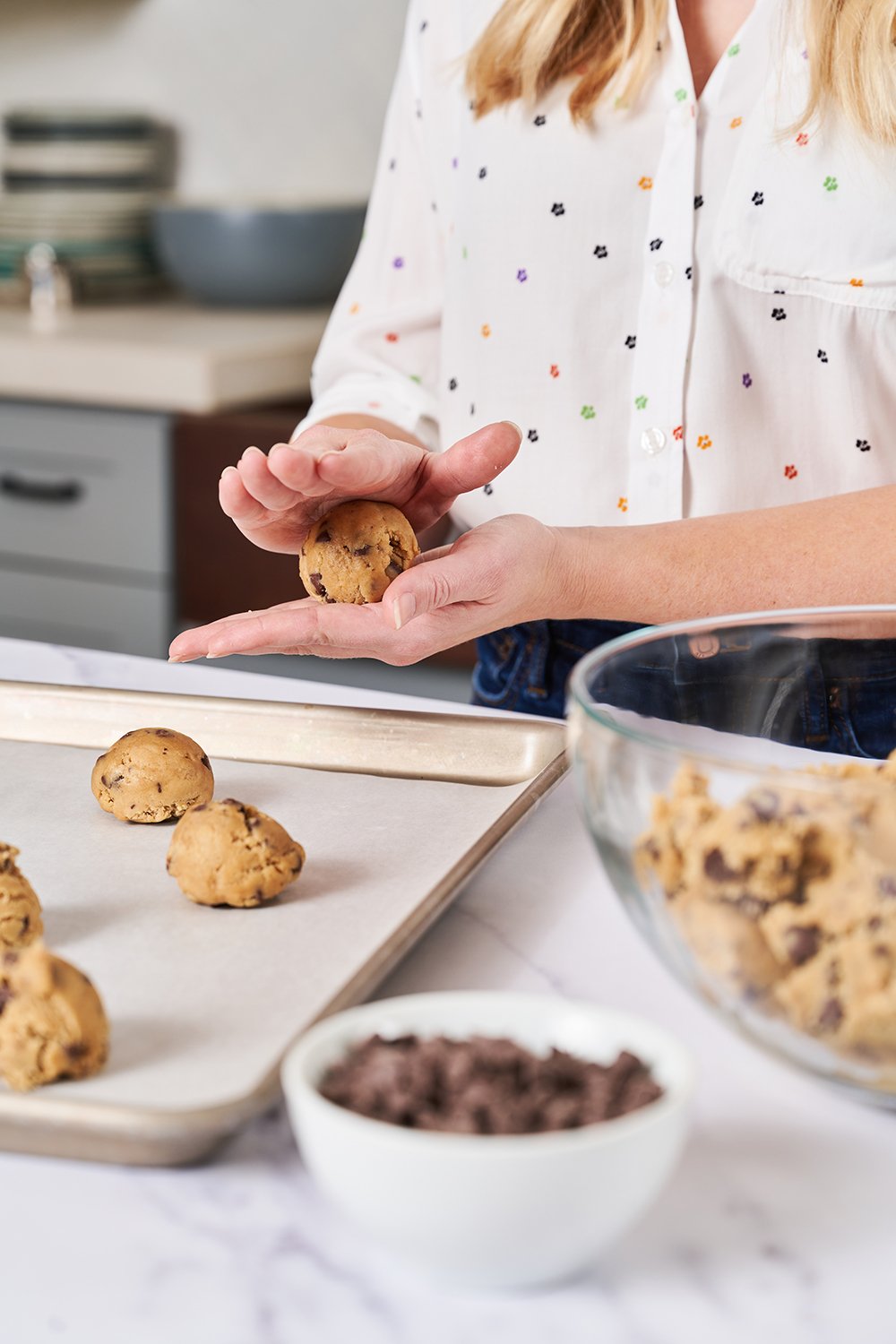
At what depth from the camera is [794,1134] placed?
22.6 inches

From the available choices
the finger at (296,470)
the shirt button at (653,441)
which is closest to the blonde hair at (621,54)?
the shirt button at (653,441)

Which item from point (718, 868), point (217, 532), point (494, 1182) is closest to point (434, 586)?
point (718, 868)

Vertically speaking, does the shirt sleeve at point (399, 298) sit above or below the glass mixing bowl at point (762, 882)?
above

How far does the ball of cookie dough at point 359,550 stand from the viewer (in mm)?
944

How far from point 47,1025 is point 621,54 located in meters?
0.92

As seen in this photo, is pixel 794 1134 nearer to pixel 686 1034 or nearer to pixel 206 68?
pixel 686 1034

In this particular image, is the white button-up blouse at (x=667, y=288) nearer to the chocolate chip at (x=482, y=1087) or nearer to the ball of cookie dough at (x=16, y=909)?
the ball of cookie dough at (x=16, y=909)

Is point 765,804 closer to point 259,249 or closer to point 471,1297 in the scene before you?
point 471,1297

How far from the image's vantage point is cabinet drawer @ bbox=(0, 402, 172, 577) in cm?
231

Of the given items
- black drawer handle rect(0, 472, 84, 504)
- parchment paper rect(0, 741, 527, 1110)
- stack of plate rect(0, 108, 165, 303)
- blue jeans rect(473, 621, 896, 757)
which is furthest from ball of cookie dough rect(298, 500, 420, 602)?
stack of plate rect(0, 108, 165, 303)

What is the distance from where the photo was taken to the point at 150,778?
866 mm

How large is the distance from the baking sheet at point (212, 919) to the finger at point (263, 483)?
159 millimetres

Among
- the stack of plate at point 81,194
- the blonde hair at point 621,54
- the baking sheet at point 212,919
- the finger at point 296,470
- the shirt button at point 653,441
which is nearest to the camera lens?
the baking sheet at point 212,919

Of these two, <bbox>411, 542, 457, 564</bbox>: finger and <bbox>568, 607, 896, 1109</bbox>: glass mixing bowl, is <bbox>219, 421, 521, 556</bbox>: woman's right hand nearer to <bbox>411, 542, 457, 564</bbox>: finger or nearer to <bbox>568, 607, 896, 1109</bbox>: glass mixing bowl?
<bbox>411, 542, 457, 564</bbox>: finger
